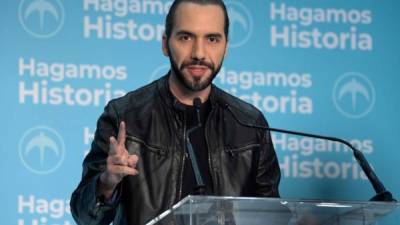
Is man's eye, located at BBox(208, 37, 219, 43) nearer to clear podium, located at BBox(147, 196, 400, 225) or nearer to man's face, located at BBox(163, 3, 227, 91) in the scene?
man's face, located at BBox(163, 3, 227, 91)

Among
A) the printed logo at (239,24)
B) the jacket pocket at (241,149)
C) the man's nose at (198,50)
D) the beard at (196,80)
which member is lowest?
the jacket pocket at (241,149)

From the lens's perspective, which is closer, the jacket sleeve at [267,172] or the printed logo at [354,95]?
the jacket sleeve at [267,172]

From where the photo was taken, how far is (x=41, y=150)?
3.12 m

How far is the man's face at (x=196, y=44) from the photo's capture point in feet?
7.92

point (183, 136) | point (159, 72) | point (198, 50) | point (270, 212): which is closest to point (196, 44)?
point (198, 50)

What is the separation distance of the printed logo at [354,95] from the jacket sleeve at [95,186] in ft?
4.17

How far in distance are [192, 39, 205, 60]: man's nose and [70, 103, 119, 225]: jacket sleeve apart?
0.30 m

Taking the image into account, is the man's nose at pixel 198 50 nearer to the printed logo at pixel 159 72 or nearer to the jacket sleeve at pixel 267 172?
the jacket sleeve at pixel 267 172

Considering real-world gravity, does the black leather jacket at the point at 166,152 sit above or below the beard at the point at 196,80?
below

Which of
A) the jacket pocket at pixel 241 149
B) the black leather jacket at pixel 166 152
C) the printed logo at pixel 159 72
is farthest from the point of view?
the printed logo at pixel 159 72

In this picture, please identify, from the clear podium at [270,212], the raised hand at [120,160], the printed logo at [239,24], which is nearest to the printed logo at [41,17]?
the printed logo at [239,24]

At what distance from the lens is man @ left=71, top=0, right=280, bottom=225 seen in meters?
2.40

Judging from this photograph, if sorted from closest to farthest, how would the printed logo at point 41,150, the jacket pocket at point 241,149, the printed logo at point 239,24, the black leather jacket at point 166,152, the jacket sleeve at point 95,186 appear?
the jacket sleeve at point 95,186
the black leather jacket at point 166,152
the jacket pocket at point 241,149
the printed logo at point 41,150
the printed logo at point 239,24

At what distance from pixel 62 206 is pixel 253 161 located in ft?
2.95
